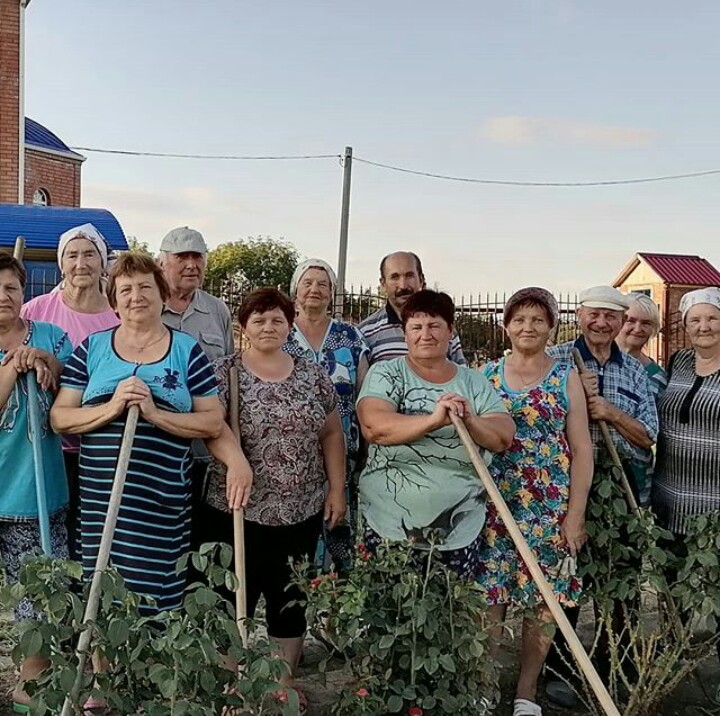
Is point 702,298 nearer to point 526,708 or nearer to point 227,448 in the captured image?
point 526,708

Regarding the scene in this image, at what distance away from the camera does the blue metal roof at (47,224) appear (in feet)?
33.1

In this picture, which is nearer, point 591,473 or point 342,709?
point 342,709

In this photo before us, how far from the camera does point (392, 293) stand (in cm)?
410

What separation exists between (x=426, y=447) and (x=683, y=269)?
819 inches

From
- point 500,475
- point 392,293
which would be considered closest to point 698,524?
point 500,475

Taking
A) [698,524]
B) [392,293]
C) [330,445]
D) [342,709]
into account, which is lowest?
[342,709]

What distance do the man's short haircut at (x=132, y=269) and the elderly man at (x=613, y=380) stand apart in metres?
1.70

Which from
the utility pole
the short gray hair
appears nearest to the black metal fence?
the utility pole

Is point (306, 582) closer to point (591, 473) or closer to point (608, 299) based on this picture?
point (591, 473)

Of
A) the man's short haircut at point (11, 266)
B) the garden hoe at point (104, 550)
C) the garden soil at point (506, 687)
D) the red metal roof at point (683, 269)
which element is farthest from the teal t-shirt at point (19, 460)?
the red metal roof at point (683, 269)

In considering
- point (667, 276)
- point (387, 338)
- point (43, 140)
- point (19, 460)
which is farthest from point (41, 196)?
point (19, 460)

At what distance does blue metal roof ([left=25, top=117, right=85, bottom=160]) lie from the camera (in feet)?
67.1

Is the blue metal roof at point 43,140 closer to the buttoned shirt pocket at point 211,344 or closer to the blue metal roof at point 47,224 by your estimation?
the blue metal roof at point 47,224

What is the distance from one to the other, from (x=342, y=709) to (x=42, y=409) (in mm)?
1525
